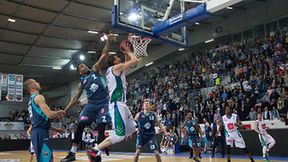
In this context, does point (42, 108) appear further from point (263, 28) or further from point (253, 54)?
point (263, 28)

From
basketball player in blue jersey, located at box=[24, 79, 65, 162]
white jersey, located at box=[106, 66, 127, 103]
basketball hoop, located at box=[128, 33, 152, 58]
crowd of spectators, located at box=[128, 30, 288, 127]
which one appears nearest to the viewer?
basketball player in blue jersey, located at box=[24, 79, 65, 162]

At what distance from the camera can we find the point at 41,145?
5.89m

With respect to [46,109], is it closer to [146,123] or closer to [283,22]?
[146,123]

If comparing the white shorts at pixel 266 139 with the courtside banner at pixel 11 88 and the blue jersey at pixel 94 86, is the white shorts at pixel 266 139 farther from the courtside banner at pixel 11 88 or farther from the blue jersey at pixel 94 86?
the courtside banner at pixel 11 88

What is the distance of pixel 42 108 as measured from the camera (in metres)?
5.77

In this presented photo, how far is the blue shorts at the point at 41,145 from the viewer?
5837mm

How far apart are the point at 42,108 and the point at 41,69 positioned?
3348 cm

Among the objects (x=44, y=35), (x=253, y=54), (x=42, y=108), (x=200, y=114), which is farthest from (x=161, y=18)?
(x=44, y=35)

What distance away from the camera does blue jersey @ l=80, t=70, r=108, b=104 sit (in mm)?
7133

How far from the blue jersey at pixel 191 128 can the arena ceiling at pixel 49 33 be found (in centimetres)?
1312

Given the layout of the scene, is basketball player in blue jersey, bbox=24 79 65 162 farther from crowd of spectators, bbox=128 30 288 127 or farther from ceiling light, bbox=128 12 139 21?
crowd of spectators, bbox=128 30 288 127

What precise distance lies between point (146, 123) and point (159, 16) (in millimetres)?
4387

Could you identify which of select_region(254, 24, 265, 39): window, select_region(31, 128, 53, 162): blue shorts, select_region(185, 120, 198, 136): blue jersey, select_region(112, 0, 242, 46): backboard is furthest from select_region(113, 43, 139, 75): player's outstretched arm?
select_region(254, 24, 265, 39): window

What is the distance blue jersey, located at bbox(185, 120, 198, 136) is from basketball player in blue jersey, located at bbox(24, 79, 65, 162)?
8.12m
